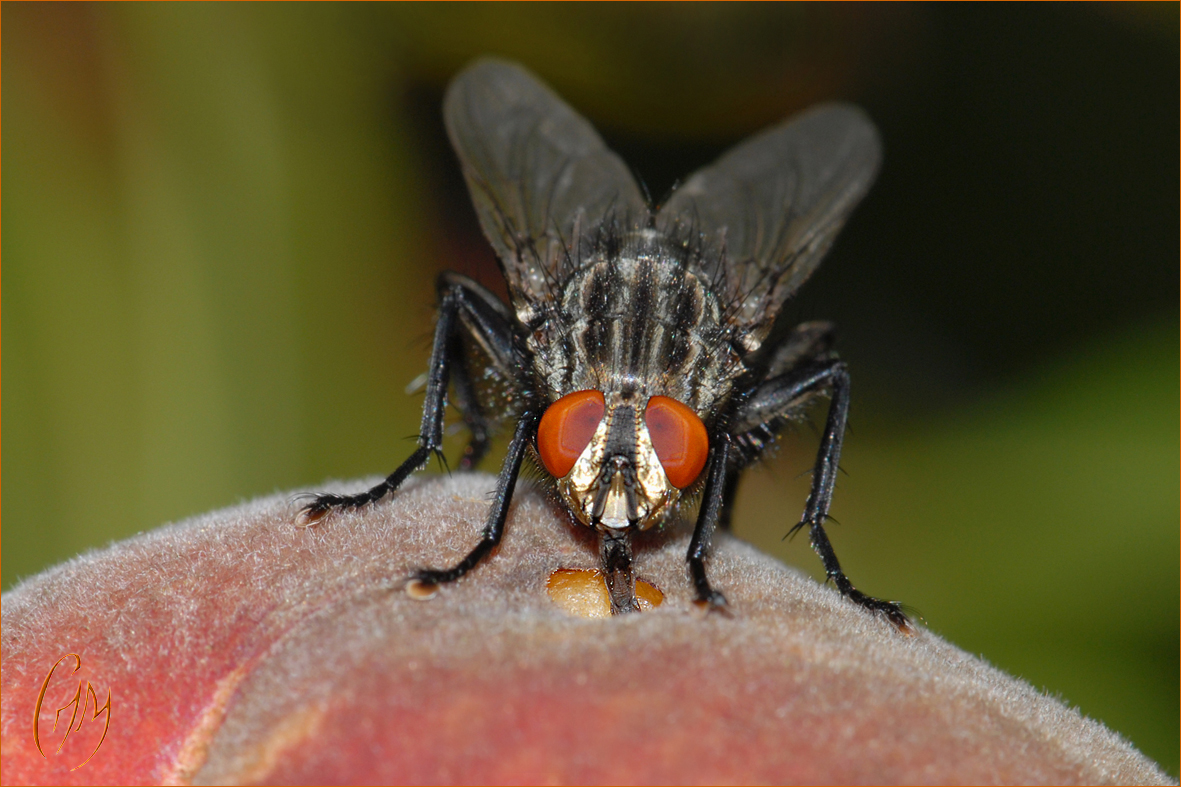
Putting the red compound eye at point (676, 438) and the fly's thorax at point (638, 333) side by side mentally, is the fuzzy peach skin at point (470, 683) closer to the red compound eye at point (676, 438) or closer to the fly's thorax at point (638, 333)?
the red compound eye at point (676, 438)

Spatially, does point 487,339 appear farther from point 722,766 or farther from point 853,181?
point 722,766

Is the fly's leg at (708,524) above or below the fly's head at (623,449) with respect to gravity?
below

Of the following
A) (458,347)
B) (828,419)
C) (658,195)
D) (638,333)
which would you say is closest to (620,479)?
(638,333)

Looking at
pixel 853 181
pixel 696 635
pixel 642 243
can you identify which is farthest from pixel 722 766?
pixel 853 181

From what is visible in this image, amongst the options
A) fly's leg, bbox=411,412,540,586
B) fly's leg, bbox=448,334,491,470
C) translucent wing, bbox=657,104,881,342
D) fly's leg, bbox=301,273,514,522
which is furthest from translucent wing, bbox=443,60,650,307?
fly's leg, bbox=411,412,540,586

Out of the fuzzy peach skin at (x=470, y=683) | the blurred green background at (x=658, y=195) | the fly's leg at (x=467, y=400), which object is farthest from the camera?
the blurred green background at (x=658, y=195)

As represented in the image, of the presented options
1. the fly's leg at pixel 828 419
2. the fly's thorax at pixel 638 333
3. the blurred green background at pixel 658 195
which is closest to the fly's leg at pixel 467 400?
the blurred green background at pixel 658 195
